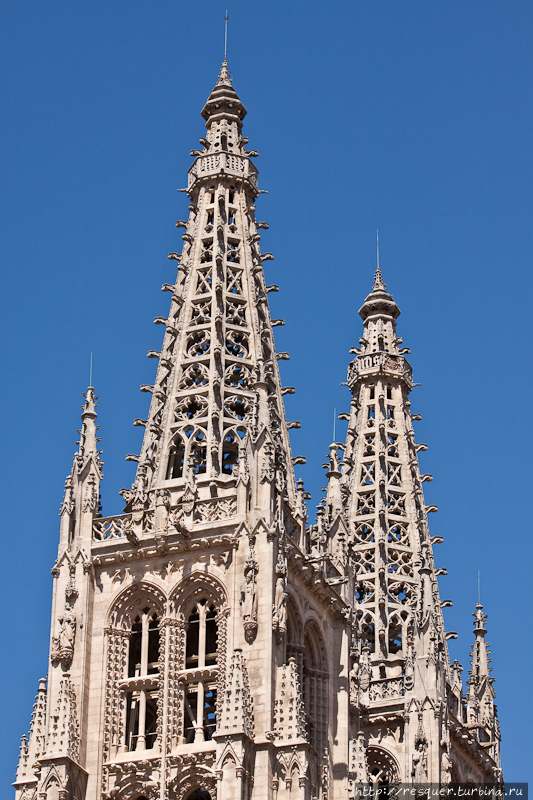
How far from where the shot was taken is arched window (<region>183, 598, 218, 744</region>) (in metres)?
74.1

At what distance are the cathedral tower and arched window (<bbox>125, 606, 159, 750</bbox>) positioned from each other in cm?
6

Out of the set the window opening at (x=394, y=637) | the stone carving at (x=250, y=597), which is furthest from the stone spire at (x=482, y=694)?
the stone carving at (x=250, y=597)

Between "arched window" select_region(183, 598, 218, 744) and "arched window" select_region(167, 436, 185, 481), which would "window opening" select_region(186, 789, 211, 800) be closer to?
"arched window" select_region(183, 598, 218, 744)

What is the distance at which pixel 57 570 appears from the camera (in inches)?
3022

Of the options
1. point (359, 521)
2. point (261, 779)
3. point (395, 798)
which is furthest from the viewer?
point (359, 521)

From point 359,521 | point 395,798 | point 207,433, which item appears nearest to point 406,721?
point 395,798

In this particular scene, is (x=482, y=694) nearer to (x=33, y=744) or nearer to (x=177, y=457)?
(x=177, y=457)

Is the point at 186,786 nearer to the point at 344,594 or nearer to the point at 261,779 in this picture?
the point at 261,779

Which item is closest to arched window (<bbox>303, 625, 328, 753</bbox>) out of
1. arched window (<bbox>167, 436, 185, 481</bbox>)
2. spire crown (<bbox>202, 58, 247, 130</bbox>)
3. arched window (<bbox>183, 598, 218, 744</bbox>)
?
arched window (<bbox>183, 598, 218, 744</bbox>)

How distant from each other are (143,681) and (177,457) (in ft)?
25.7

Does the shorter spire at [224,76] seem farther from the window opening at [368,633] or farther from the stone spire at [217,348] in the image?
the window opening at [368,633]

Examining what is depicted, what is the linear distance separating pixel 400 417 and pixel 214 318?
19.7 meters

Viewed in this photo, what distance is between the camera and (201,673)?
74.3 m

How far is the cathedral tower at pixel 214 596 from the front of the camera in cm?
7281
